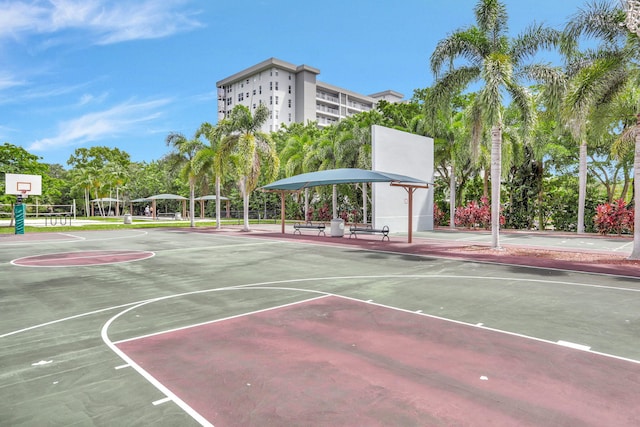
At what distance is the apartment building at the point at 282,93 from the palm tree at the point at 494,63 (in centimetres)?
6004

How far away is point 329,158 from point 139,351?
28612mm

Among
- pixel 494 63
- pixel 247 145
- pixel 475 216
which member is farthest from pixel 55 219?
pixel 494 63

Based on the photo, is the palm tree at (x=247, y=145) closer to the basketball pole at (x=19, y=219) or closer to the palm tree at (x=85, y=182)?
the basketball pole at (x=19, y=219)

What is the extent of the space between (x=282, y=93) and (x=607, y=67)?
6861 cm

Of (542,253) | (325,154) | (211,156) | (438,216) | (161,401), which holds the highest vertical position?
(325,154)

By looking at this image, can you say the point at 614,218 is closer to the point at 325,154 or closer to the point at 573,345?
the point at 325,154

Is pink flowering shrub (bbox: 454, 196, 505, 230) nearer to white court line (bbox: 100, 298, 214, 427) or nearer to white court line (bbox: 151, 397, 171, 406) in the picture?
white court line (bbox: 100, 298, 214, 427)

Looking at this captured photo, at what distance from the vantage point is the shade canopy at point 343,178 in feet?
67.0

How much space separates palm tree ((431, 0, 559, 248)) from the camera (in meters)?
16.2

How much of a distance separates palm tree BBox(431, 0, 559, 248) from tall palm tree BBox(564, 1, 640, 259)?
1.87 meters

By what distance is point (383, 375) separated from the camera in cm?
459

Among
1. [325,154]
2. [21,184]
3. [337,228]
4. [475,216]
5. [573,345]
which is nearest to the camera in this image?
[573,345]

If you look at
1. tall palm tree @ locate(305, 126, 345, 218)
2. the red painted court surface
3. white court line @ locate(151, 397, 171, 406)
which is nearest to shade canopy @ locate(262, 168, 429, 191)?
tall palm tree @ locate(305, 126, 345, 218)

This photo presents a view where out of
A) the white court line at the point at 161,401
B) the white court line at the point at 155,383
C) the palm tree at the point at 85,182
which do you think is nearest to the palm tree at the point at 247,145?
the white court line at the point at 155,383
